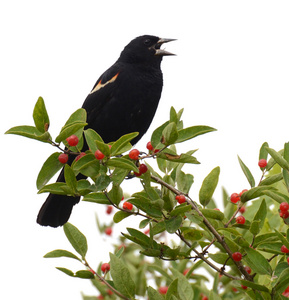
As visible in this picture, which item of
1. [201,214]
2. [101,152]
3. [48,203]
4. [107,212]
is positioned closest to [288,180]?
[201,214]

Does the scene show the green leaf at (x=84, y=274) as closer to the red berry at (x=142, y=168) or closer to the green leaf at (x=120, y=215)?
the green leaf at (x=120, y=215)

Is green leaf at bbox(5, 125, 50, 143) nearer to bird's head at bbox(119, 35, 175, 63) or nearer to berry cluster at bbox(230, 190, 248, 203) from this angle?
berry cluster at bbox(230, 190, 248, 203)

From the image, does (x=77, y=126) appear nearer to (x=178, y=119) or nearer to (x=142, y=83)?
(x=178, y=119)

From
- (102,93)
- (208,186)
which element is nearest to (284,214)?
(208,186)

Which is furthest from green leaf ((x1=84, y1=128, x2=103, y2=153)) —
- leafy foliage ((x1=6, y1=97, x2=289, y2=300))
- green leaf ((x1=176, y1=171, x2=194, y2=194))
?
green leaf ((x1=176, y1=171, x2=194, y2=194))

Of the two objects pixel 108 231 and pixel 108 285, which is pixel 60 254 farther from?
pixel 108 231

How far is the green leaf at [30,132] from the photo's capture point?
2072 mm

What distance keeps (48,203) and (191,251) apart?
1.68 m

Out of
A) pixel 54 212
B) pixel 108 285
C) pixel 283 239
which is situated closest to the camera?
pixel 283 239

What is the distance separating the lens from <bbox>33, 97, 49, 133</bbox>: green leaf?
2125mm

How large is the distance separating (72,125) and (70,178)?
24cm

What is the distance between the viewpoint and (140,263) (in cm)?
303

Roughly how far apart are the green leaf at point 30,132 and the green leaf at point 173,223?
1.92 feet

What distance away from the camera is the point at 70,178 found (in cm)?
215
